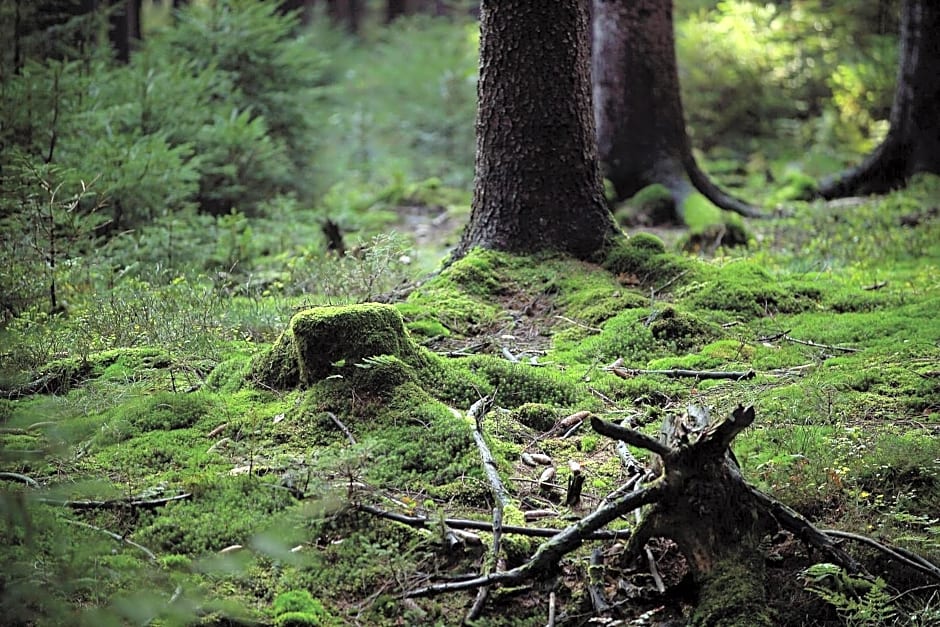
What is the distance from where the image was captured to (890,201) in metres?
10.8

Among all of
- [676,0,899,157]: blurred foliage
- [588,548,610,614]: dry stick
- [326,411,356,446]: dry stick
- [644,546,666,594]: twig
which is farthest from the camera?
[676,0,899,157]: blurred foliage

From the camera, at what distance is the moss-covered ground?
322 cm

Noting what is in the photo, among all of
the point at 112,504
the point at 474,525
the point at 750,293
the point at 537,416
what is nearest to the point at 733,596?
the point at 474,525

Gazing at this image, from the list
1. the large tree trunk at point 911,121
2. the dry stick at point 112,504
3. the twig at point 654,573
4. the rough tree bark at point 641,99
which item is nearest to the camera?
the twig at point 654,573

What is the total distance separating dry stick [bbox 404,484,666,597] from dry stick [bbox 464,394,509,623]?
0.07 metres

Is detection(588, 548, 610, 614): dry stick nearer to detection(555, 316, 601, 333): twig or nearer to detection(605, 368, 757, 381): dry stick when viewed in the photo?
detection(605, 368, 757, 381): dry stick

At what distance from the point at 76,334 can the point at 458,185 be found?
10674mm

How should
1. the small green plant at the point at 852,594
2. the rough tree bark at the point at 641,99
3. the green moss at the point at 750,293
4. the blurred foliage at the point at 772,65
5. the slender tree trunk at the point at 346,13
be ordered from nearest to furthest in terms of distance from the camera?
the small green plant at the point at 852,594, the green moss at the point at 750,293, the rough tree bark at the point at 641,99, the blurred foliage at the point at 772,65, the slender tree trunk at the point at 346,13

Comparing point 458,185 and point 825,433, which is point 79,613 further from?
point 458,185

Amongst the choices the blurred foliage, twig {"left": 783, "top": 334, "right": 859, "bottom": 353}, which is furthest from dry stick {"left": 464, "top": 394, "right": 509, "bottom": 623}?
the blurred foliage

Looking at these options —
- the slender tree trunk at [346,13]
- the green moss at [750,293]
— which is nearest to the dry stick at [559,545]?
the green moss at [750,293]

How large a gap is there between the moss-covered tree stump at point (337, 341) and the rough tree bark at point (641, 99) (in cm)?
655

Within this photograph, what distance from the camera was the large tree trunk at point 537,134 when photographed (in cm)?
649

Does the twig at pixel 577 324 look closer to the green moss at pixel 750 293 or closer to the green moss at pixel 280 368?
the green moss at pixel 750 293
